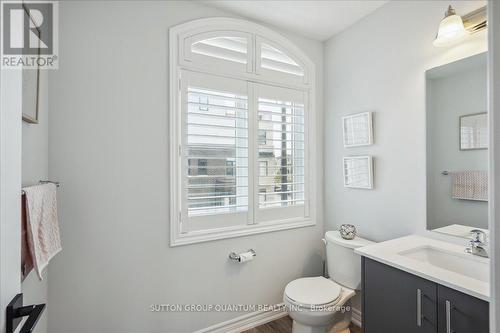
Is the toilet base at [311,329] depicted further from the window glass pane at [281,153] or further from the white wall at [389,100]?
the window glass pane at [281,153]

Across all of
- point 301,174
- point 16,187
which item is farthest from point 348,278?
point 16,187

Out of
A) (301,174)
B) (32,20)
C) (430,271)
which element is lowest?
(430,271)

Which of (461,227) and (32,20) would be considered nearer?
(32,20)

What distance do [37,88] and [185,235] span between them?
119 cm

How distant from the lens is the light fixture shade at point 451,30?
Answer: 4.72ft

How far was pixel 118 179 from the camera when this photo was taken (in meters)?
1.63

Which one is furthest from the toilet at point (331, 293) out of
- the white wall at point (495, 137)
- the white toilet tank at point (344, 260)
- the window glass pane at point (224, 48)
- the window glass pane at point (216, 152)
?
the window glass pane at point (224, 48)

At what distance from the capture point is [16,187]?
67cm

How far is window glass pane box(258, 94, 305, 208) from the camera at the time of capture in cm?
217

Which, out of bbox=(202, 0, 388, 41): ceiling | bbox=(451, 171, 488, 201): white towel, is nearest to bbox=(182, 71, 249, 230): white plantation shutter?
bbox=(202, 0, 388, 41): ceiling

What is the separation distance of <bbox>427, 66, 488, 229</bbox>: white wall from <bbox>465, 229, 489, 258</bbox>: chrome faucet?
7cm

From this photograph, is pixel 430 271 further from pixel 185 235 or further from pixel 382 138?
pixel 185 235

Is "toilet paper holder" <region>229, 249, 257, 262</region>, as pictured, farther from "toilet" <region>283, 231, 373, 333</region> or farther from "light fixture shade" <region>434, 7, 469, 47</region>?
"light fixture shade" <region>434, 7, 469, 47</region>

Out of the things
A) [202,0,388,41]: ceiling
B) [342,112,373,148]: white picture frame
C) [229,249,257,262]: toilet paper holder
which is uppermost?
[202,0,388,41]: ceiling
